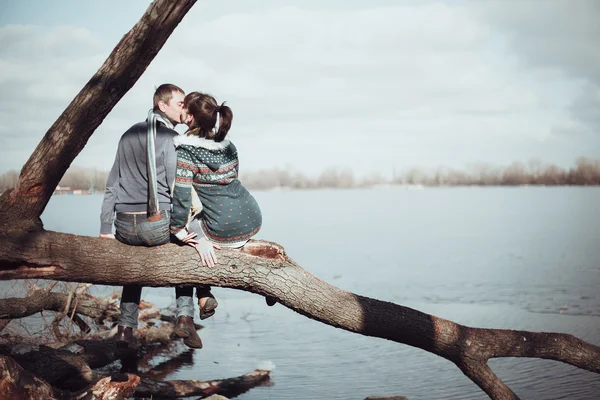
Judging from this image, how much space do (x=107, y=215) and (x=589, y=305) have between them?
12.8 m

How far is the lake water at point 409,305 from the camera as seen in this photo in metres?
9.24

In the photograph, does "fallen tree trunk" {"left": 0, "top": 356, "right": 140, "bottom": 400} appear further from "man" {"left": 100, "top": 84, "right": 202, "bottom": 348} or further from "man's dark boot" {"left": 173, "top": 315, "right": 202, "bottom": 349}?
"man" {"left": 100, "top": 84, "right": 202, "bottom": 348}

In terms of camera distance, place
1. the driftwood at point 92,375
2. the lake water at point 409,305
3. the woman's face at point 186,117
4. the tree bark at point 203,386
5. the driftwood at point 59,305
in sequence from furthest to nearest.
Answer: the lake water at point 409,305 → the tree bark at point 203,386 → the driftwood at point 59,305 → the driftwood at point 92,375 → the woman's face at point 186,117

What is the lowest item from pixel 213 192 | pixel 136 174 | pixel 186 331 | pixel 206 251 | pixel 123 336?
pixel 123 336

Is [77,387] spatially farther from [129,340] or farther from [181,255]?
[181,255]

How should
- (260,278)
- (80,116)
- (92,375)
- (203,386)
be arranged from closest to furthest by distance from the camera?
(80,116)
(260,278)
(92,375)
(203,386)

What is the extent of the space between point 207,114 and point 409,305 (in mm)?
11522

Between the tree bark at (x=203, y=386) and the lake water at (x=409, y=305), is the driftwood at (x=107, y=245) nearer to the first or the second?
the lake water at (x=409, y=305)

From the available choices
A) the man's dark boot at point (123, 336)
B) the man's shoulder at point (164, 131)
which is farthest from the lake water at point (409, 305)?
the man's shoulder at point (164, 131)

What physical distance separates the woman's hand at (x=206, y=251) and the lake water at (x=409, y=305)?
97.6 inches

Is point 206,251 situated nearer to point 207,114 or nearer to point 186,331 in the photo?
point 186,331

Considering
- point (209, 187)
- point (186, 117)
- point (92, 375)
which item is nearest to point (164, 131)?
point (186, 117)

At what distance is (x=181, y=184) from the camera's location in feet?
15.9

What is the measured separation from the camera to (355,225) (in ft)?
144
